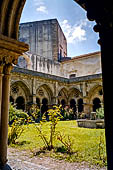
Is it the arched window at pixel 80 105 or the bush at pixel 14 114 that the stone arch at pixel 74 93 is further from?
the bush at pixel 14 114

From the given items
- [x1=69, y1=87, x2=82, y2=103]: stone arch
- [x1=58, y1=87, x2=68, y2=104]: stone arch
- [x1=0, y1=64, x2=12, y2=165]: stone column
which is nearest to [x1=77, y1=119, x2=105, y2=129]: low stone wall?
[x1=0, y1=64, x2=12, y2=165]: stone column

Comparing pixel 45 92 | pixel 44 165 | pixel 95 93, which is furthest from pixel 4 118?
pixel 95 93

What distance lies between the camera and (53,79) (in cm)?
1919

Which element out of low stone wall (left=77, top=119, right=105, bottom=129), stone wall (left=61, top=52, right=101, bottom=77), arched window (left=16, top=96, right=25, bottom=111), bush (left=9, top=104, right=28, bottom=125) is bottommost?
low stone wall (left=77, top=119, right=105, bottom=129)

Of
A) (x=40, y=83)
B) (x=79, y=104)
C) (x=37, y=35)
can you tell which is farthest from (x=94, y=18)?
(x=37, y=35)

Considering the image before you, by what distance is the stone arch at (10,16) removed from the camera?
3.25 m

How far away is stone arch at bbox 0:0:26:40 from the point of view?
3.25m

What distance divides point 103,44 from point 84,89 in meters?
19.0

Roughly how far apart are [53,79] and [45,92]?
5.74ft

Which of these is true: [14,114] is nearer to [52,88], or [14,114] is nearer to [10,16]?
[10,16]

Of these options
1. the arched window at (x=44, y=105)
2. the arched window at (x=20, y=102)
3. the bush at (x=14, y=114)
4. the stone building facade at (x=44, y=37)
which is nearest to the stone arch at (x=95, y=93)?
the arched window at (x=44, y=105)

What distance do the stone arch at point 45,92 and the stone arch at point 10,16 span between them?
1535cm

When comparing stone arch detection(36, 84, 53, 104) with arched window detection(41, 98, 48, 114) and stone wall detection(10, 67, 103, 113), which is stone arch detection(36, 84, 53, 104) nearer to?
stone wall detection(10, 67, 103, 113)

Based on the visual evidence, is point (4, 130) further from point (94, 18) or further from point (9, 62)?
point (94, 18)
